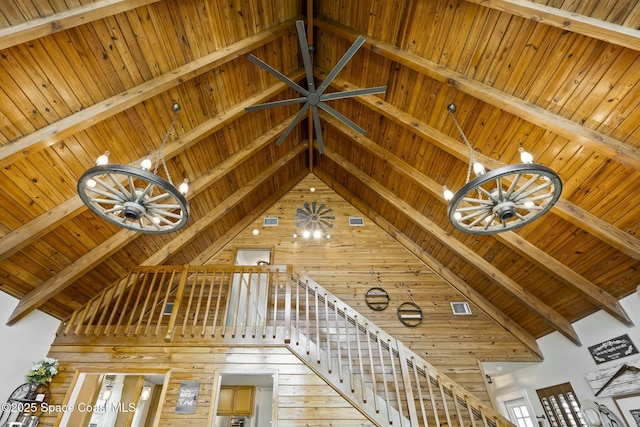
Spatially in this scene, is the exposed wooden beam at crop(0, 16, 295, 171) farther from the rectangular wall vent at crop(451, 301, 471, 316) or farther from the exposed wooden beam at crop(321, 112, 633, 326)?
the rectangular wall vent at crop(451, 301, 471, 316)

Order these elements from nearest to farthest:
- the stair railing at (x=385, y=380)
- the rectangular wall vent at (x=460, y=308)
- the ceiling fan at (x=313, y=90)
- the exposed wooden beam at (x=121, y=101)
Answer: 1. the exposed wooden beam at (x=121, y=101)
2. the ceiling fan at (x=313, y=90)
3. the stair railing at (x=385, y=380)
4. the rectangular wall vent at (x=460, y=308)

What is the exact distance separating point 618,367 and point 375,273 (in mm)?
3913

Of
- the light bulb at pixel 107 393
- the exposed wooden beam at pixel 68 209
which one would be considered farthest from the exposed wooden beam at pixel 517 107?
the light bulb at pixel 107 393

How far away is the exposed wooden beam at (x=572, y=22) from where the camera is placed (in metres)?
2.55

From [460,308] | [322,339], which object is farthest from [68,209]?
[460,308]

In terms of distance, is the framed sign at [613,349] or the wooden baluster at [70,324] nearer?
the framed sign at [613,349]

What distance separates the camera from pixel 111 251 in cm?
485

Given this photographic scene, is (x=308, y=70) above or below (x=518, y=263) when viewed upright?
above

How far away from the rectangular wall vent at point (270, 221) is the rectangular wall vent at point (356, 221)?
1.82m

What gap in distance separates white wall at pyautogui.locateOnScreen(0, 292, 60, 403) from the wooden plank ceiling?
13 centimetres

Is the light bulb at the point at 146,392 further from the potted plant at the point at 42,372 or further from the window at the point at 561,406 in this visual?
the window at the point at 561,406

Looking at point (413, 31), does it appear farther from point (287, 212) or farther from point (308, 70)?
point (287, 212)

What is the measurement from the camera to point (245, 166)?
6.38m

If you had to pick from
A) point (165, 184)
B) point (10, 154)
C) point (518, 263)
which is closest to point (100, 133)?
point (10, 154)
